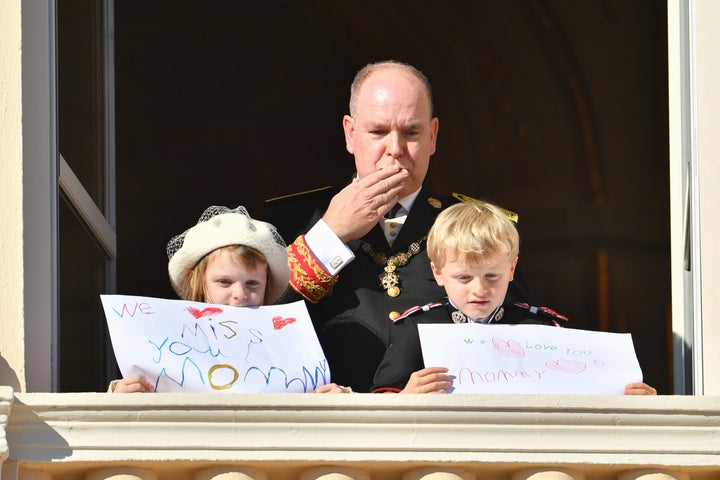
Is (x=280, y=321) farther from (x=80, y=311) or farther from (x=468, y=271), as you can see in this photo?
(x=80, y=311)

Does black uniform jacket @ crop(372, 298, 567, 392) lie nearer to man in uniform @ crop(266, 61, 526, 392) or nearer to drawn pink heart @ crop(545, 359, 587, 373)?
man in uniform @ crop(266, 61, 526, 392)

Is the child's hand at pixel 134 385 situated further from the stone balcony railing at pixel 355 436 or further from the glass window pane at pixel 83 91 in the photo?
the glass window pane at pixel 83 91

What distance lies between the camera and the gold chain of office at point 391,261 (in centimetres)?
588

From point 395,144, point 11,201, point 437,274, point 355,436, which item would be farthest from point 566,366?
point 11,201

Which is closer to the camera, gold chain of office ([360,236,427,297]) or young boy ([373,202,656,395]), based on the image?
young boy ([373,202,656,395])

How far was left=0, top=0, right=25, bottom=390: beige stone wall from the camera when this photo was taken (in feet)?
17.1

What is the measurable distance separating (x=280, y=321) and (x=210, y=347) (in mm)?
204

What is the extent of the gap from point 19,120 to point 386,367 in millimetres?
1073

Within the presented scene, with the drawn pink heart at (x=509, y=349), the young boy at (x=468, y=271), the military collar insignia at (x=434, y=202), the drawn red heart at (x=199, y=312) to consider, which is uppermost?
the military collar insignia at (x=434, y=202)

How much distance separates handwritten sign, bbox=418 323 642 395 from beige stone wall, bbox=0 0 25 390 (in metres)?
0.94

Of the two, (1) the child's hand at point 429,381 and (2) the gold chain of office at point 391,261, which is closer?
(1) the child's hand at point 429,381

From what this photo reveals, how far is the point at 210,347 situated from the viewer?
520cm

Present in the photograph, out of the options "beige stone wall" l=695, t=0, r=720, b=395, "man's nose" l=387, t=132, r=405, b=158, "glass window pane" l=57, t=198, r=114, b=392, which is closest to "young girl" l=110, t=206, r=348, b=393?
"glass window pane" l=57, t=198, r=114, b=392

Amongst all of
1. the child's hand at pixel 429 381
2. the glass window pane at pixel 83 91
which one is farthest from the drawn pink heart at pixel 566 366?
the glass window pane at pixel 83 91
